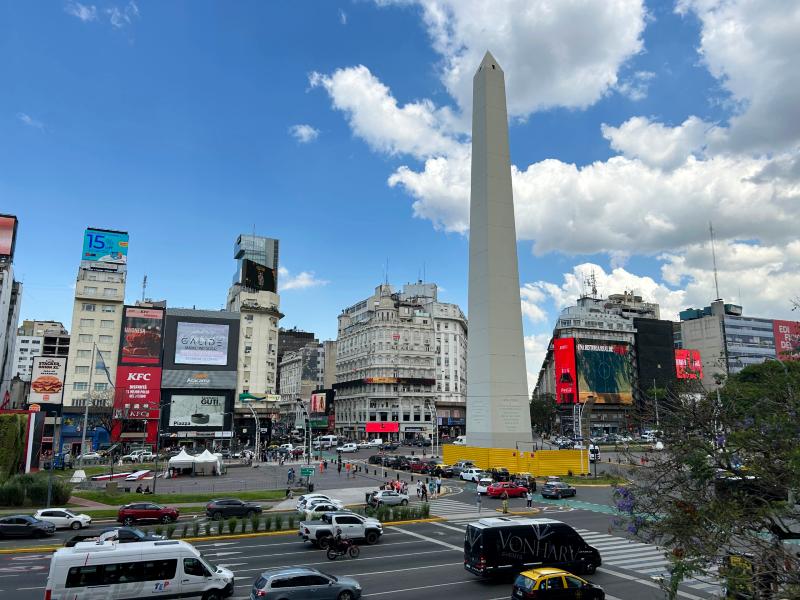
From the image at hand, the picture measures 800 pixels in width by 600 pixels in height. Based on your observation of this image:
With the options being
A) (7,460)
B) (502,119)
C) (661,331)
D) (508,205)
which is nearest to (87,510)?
(7,460)

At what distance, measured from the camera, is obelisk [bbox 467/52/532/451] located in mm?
50031

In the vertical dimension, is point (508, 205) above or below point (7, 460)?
above

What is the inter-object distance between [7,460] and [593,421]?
113m

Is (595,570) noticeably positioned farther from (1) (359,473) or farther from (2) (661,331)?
(2) (661,331)

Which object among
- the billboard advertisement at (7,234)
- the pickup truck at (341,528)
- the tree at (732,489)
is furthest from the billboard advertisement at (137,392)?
the tree at (732,489)

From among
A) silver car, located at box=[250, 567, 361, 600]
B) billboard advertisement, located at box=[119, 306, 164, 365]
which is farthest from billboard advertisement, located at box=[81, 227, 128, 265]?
silver car, located at box=[250, 567, 361, 600]

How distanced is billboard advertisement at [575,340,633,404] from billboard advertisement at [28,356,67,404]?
9676 cm

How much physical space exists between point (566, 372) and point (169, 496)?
330 ft

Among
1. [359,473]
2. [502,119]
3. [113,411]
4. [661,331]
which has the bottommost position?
[359,473]

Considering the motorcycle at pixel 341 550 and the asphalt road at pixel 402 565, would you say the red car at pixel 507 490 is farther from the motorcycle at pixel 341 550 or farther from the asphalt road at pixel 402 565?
the motorcycle at pixel 341 550

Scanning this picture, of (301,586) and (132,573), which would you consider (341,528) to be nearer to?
(301,586)

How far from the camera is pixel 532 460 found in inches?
1938

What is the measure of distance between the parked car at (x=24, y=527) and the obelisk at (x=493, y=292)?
33737mm

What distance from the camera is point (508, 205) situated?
52625 mm
